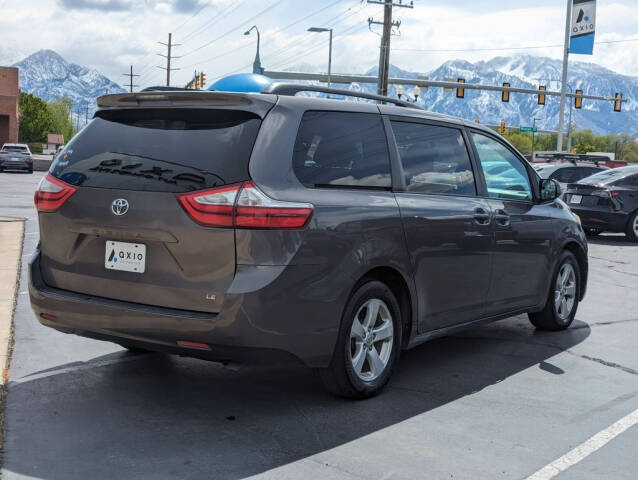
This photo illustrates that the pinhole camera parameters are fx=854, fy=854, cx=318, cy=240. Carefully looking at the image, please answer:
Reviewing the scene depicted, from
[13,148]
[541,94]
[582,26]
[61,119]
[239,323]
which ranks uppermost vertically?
[582,26]

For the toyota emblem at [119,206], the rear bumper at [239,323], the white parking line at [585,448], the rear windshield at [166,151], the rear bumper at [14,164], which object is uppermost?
the rear windshield at [166,151]

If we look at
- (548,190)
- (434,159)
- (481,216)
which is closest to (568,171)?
(548,190)

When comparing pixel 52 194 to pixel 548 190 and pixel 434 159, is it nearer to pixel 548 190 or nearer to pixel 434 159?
pixel 434 159

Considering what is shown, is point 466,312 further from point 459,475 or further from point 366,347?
point 459,475

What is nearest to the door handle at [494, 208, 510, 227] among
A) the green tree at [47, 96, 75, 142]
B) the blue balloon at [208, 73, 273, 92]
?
the blue balloon at [208, 73, 273, 92]

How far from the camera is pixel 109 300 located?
464 cm

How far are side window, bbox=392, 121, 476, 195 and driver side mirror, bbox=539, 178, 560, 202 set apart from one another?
3.65 ft

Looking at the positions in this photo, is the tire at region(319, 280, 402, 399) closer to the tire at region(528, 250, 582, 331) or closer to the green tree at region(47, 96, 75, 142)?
the tire at region(528, 250, 582, 331)

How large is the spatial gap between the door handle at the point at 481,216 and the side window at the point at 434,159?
0.47 ft

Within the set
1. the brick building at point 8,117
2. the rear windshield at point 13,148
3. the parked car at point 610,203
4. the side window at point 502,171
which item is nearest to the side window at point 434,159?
the side window at point 502,171

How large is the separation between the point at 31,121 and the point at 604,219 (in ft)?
383

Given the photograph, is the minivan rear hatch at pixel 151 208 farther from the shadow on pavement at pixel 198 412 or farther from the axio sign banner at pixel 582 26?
the axio sign banner at pixel 582 26

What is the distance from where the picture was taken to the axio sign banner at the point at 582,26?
122ft

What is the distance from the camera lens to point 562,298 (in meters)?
7.45
